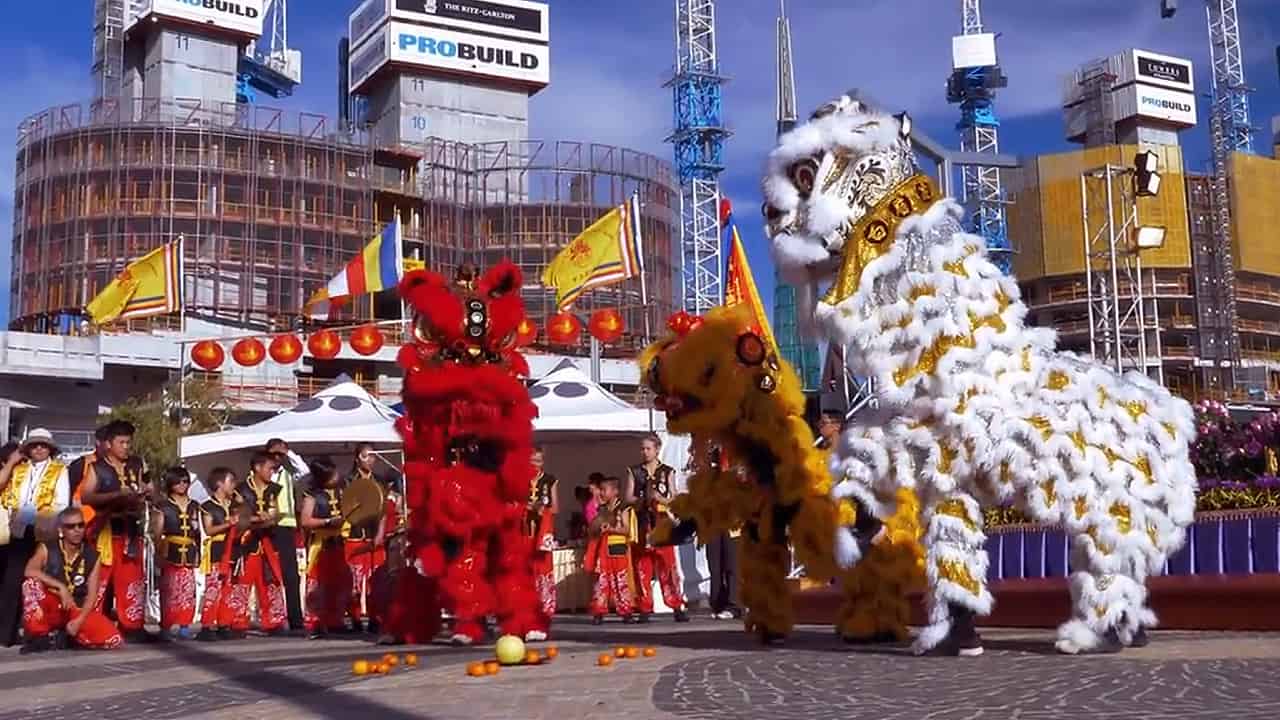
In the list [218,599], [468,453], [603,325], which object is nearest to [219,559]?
[218,599]

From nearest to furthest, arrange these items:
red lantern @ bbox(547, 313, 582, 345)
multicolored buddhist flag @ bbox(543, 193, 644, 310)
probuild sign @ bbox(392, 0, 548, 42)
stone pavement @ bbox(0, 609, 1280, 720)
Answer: stone pavement @ bbox(0, 609, 1280, 720) < multicolored buddhist flag @ bbox(543, 193, 644, 310) < red lantern @ bbox(547, 313, 582, 345) < probuild sign @ bbox(392, 0, 548, 42)

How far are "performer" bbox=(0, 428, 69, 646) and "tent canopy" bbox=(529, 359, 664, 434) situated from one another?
5653 millimetres

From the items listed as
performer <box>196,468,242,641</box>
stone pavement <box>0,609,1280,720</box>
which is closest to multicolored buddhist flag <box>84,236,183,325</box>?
performer <box>196,468,242,641</box>

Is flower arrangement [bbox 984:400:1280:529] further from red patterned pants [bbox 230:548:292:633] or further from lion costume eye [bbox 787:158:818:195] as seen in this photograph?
red patterned pants [bbox 230:548:292:633]

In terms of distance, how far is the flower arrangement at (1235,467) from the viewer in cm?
963

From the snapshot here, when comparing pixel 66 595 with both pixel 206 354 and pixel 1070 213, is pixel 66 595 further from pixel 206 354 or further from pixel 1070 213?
pixel 1070 213

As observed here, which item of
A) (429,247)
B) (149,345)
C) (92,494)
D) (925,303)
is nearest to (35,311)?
(149,345)

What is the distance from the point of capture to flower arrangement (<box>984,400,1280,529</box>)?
379 inches

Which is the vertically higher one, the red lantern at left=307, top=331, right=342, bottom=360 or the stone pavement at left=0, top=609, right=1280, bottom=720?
the red lantern at left=307, top=331, right=342, bottom=360

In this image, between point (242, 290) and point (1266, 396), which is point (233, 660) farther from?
point (1266, 396)

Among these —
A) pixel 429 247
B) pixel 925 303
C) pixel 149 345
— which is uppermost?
pixel 429 247

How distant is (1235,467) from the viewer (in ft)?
33.5

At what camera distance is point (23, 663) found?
9508mm

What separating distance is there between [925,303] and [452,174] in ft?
186
